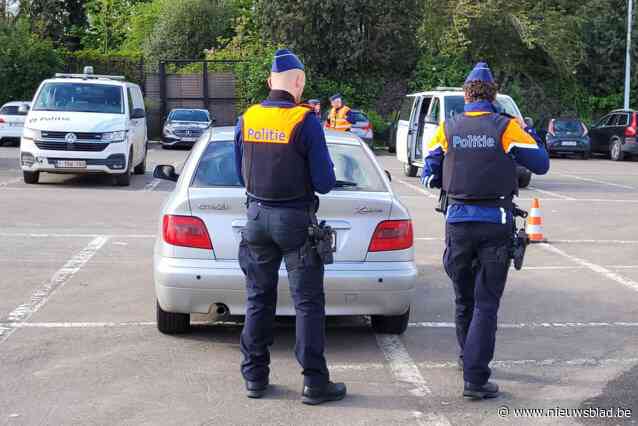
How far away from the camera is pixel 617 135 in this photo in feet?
102

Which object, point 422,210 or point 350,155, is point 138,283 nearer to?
point 350,155

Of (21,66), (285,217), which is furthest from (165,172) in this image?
(21,66)

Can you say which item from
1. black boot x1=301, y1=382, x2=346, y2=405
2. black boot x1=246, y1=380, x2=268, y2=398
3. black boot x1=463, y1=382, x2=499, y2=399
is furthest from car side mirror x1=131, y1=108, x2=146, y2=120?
black boot x1=463, y1=382, x2=499, y2=399

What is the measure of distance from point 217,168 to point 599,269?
16.0 ft

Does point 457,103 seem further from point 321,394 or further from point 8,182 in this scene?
point 321,394

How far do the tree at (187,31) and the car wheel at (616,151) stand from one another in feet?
62.6

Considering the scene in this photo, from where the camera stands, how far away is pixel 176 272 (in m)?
6.57

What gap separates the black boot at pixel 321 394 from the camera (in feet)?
18.1

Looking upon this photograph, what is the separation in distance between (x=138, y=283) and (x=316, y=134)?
4.12 metres

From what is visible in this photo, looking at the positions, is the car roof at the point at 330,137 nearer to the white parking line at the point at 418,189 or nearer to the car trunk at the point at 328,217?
the car trunk at the point at 328,217

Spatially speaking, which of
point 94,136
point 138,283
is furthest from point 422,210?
point 138,283

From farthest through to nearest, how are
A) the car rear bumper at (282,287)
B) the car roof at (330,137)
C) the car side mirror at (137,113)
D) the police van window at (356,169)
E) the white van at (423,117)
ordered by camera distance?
the white van at (423,117) < the car side mirror at (137,113) < the car roof at (330,137) < the police van window at (356,169) < the car rear bumper at (282,287)

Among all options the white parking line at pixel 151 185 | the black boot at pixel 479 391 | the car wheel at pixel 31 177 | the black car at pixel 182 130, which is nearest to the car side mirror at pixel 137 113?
the white parking line at pixel 151 185

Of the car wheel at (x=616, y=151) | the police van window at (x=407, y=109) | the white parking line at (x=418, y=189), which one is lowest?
the car wheel at (x=616, y=151)
